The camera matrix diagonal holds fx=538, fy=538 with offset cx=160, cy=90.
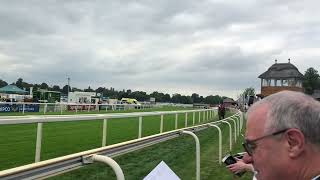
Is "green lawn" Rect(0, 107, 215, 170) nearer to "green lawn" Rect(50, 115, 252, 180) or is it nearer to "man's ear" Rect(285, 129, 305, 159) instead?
"green lawn" Rect(50, 115, 252, 180)

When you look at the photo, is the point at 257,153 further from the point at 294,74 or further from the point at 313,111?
the point at 294,74

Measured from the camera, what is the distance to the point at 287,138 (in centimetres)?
217

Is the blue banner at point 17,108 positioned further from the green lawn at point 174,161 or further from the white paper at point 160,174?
the white paper at point 160,174

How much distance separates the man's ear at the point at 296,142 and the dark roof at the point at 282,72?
72.7 meters

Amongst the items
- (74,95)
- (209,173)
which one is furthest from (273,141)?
(74,95)

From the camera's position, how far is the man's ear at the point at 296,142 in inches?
84.0

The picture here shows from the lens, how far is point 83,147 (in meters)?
13.7

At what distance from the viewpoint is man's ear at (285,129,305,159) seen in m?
2.13

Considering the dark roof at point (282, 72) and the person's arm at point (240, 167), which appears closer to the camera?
→ the person's arm at point (240, 167)

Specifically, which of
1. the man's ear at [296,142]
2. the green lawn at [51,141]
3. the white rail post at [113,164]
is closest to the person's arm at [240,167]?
the white rail post at [113,164]

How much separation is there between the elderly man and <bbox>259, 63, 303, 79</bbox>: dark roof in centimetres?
7259

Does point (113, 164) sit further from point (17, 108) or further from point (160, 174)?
point (17, 108)

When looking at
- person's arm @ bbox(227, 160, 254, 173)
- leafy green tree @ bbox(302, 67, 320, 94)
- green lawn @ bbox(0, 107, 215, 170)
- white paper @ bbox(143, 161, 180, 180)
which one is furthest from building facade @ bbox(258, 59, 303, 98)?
white paper @ bbox(143, 161, 180, 180)

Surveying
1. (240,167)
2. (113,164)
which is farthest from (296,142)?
(240,167)
